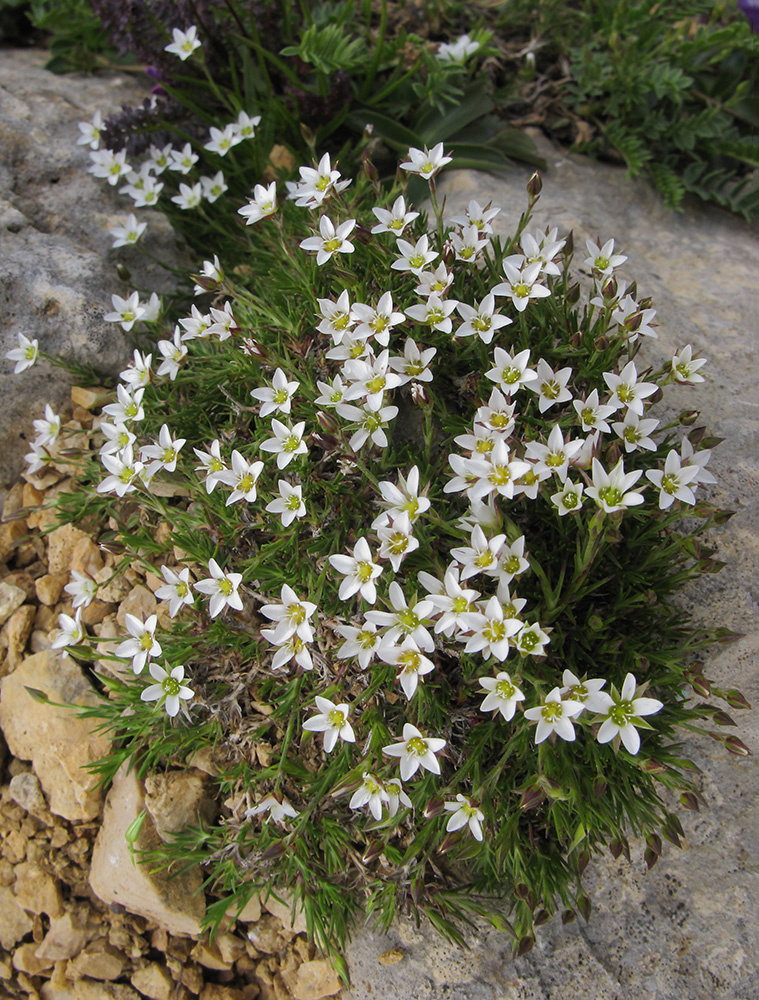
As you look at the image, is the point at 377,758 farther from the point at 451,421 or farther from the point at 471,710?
the point at 451,421

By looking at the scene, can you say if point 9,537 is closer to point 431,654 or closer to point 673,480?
point 431,654

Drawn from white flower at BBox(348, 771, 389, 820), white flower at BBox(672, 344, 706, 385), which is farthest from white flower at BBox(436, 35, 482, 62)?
white flower at BBox(348, 771, 389, 820)

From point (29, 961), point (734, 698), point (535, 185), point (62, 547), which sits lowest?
point (29, 961)

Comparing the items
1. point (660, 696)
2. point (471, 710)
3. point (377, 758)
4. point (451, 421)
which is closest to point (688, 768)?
point (660, 696)

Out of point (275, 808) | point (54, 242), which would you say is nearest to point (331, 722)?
point (275, 808)

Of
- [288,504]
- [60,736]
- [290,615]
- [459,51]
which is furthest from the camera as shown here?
[459,51]

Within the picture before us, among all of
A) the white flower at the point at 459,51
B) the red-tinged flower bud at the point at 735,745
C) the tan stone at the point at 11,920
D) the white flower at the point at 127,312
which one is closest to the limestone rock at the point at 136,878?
the tan stone at the point at 11,920
